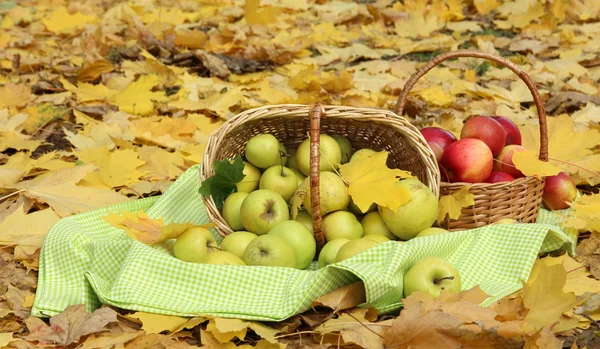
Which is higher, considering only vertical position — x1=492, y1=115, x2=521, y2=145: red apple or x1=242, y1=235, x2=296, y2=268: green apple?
x1=492, y1=115, x2=521, y2=145: red apple

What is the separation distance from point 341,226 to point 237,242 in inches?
12.3

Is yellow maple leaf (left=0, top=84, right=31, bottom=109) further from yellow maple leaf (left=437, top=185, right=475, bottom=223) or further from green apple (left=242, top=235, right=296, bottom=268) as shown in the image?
yellow maple leaf (left=437, top=185, right=475, bottom=223)

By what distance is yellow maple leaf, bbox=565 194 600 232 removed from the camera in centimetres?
218

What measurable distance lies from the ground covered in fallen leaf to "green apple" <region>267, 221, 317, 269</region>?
21 centimetres

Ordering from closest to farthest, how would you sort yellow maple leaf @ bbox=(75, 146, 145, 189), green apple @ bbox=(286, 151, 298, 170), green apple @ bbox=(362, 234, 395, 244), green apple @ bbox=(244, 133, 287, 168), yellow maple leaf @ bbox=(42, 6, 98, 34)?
green apple @ bbox=(362, 234, 395, 244) < green apple @ bbox=(244, 133, 287, 168) < green apple @ bbox=(286, 151, 298, 170) < yellow maple leaf @ bbox=(75, 146, 145, 189) < yellow maple leaf @ bbox=(42, 6, 98, 34)

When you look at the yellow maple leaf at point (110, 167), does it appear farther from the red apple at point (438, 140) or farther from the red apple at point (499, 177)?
the red apple at point (499, 177)

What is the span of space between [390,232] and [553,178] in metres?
0.68

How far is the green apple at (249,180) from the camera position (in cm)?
226

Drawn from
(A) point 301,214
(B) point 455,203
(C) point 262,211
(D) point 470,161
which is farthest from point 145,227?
(D) point 470,161

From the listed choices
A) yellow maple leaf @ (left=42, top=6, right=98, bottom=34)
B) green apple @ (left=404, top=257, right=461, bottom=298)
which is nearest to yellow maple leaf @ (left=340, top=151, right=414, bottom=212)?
green apple @ (left=404, top=257, right=461, bottom=298)

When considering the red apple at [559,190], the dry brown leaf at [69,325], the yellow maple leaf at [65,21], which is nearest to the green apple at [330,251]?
the dry brown leaf at [69,325]

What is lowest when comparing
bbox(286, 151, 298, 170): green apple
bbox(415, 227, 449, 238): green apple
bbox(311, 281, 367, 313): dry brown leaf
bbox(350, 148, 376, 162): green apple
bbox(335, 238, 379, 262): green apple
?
bbox(311, 281, 367, 313): dry brown leaf

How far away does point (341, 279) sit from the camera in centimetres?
183

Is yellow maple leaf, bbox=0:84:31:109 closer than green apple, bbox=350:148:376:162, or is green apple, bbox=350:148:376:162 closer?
green apple, bbox=350:148:376:162
